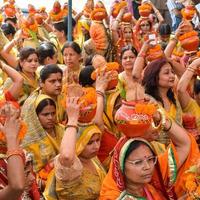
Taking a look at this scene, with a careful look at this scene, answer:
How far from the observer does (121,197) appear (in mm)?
3189

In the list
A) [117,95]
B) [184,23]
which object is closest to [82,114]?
[117,95]

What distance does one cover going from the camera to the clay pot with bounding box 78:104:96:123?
379 cm

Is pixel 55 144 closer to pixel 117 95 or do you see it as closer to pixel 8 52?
pixel 117 95

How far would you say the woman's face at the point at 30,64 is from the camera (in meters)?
5.97

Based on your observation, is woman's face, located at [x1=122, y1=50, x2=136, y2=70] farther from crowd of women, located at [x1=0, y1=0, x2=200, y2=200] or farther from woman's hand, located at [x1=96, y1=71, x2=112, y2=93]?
woman's hand, located at [x1=96, y1=71, x2=112, y2=93]

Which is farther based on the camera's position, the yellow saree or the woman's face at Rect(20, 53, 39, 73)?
the woman's face at Rect(20, 53, 39, 73)

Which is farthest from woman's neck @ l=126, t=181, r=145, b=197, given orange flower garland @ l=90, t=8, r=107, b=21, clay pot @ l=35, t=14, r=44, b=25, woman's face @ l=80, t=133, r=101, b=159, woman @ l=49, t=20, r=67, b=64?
clay pot @ l=35, t=14, r=44, b=25

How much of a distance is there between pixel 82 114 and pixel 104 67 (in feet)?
3.23

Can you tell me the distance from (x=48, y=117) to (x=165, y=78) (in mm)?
953

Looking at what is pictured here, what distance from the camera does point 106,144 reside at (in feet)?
14.9

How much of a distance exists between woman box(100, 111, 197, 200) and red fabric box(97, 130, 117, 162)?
109cm

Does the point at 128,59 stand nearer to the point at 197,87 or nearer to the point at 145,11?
the point at 197,87

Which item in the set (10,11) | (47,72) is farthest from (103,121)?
(10,11)

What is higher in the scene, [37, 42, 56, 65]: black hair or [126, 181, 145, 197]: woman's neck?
[37, 42, 56, 65]: black hair
